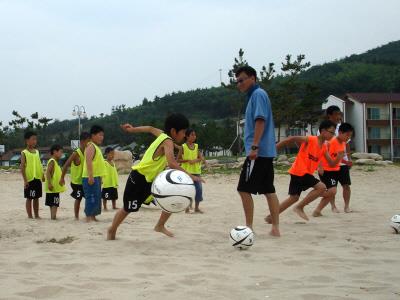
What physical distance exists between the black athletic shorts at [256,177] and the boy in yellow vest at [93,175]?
2.85 meters

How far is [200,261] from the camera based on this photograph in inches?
178

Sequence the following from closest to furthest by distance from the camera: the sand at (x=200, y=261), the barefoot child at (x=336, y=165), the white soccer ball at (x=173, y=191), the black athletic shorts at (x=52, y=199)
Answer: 1. the sand at (x=200, y=261)
2. the white soccer ball at (x=173, y=191)
3. the barefoot child at (x=336, y=165)
4. the black athletic shorts at (x=52, y=199)

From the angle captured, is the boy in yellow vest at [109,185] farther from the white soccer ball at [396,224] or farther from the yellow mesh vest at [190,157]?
the white soccer ball at [396,224]

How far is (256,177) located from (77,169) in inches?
163

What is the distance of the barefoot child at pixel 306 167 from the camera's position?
23.2 ft

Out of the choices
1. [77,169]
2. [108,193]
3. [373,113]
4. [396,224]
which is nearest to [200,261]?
[396,224]

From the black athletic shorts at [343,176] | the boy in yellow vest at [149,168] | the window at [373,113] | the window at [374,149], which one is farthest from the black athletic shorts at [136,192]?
the window at [374,149]

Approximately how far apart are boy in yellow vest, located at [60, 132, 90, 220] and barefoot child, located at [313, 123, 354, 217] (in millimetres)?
3958

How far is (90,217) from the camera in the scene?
26.1 feet

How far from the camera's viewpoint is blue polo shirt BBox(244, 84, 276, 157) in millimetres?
5730

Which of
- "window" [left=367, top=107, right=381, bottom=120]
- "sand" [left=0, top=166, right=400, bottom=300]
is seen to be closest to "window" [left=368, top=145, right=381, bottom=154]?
"window" [left=367, top=107, right=381, bottom=120]

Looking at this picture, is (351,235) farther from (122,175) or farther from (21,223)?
(122,175)

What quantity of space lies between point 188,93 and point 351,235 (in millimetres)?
101965

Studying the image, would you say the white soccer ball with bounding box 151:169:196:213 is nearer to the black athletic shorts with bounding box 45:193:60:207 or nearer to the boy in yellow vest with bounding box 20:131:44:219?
the black athletic shorts with bounding box 45:193:60:207
